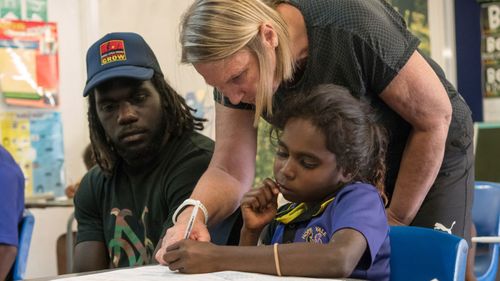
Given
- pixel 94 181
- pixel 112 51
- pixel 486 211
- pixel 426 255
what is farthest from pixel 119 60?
pixel 486 211

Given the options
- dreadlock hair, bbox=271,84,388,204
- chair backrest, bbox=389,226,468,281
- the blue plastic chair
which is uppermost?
dreadlock hair, bbox=271,84,388,204

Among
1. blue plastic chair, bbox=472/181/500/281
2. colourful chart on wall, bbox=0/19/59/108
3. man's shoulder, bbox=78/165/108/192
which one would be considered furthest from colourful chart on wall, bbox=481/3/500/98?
man's shoulder, bbox=78/165/108/192

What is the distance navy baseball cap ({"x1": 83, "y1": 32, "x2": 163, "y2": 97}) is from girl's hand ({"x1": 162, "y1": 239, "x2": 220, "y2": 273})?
0.74 metres

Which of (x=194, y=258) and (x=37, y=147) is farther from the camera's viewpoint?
(x=37, y=147)

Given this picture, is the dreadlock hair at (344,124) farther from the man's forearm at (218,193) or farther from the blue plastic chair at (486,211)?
the blue plastic chair at (486,211)

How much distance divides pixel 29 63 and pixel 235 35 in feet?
10.6

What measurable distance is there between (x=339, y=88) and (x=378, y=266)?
1.11ft

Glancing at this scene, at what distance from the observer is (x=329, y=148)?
1471 mm

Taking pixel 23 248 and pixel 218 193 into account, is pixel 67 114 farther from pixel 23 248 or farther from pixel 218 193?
pixel 218 193

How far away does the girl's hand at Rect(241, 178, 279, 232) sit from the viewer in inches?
60.2

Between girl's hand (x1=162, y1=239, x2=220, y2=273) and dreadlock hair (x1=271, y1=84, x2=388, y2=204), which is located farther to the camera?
dreadlock hair (x1=271, y1=84, x2=388, y2=204)

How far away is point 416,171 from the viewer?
1.58 metres

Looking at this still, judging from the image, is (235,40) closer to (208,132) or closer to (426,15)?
(208,132)

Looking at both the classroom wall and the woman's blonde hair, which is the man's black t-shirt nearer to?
the woman's blonde hair
